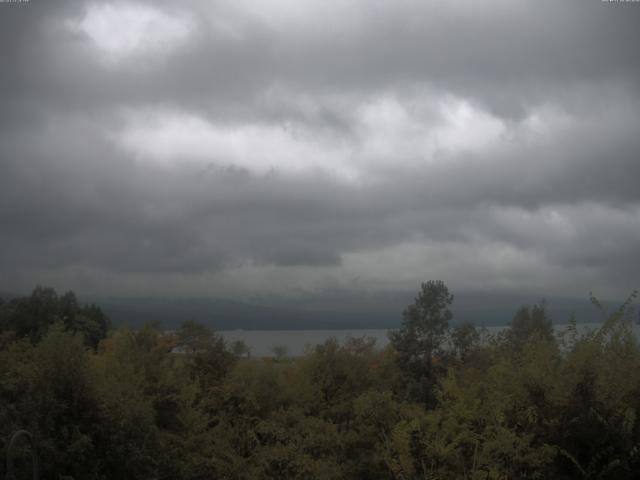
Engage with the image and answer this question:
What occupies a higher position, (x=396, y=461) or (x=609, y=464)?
(x=609, y=464)

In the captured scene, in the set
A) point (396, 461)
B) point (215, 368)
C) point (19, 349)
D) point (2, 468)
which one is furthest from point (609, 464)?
point (215, 368)

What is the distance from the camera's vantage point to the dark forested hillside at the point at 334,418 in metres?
15.9

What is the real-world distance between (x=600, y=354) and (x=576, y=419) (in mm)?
2611

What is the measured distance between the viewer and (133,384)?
81.2 feet

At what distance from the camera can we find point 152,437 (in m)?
19.5

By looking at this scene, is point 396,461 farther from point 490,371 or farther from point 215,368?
point 215,368

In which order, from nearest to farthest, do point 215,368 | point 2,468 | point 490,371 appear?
point 2,468 < point 490,371 < point 215,368

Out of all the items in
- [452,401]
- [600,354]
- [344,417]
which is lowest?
[344,417]

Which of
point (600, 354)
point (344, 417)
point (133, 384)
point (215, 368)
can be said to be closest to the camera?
point (600, 354)

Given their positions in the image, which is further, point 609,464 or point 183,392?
point 183,392

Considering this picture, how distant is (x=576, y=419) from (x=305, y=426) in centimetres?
1409

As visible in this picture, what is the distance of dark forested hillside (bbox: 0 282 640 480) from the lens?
15930 mm

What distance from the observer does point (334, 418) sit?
30141 mm

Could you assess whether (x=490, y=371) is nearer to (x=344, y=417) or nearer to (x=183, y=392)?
(x=344, y=417)
